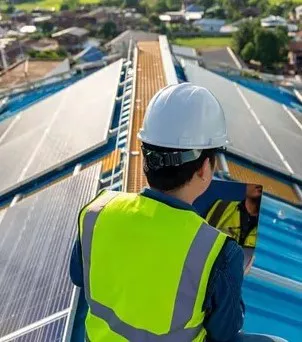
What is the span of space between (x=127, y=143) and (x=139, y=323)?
4.48 meters

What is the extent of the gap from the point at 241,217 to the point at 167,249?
118 cm

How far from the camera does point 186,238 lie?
206cm

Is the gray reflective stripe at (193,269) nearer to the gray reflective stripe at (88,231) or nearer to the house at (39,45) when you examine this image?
the gray reflective stripe at (88,231)

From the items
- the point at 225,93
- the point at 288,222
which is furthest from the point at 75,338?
the point at 225,93

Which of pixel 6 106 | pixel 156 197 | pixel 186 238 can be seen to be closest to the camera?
pixel 186 238

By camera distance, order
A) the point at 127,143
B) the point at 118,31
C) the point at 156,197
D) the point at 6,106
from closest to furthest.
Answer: the point at 156,197, the point at 127,143, the point at 6,106, the point at 118,31

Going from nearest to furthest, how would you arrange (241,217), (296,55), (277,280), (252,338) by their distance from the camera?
(252,338) < (241,217) < (277,280) < (296,55)

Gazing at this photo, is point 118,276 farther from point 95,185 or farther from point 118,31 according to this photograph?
point 118,31

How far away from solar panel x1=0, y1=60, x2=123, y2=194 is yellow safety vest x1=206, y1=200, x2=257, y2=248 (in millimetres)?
4051

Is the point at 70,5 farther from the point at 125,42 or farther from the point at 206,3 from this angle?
the point at 125,42

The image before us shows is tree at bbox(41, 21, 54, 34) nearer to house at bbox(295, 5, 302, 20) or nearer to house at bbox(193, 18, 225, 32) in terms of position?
house at bbox(193, 18, 225, 32)

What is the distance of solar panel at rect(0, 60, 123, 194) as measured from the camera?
7355 mm

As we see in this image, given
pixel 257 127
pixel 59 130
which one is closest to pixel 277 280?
pixel 257 127

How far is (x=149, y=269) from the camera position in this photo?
82.0 inches
